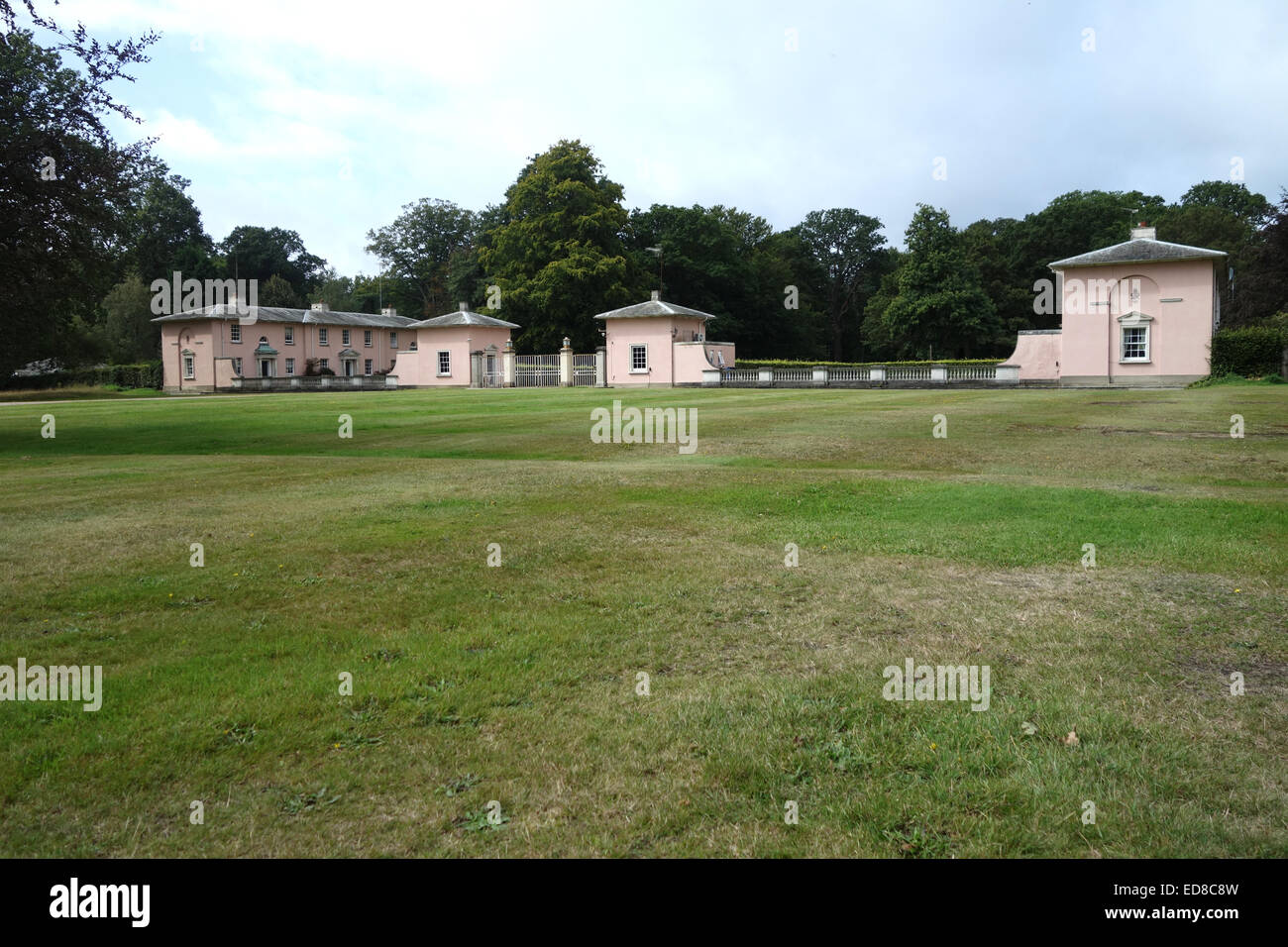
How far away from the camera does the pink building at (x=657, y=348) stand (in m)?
53.3

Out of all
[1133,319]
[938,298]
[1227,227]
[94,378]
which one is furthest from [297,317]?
[1227,227]

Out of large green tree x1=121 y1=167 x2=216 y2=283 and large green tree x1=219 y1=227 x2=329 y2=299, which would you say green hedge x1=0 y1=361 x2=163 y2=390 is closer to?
large green tree x1=121 y1=167 x2=216 y2=283

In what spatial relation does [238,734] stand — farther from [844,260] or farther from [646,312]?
[844,260]

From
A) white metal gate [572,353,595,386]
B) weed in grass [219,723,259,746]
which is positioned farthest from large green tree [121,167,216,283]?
weed in grass [219,723,259,746]

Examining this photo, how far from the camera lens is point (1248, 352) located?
39.4 m

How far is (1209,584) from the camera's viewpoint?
6875mm

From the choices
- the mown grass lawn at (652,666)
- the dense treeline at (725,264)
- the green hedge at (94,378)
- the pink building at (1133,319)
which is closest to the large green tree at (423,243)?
the dense treeline at (725,264)

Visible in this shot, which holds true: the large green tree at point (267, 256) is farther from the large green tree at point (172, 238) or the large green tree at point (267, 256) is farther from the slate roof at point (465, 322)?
the slate roof at point (465, 322)

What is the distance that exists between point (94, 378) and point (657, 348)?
46671mm

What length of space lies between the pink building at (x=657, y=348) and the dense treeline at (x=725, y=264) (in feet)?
17.6
